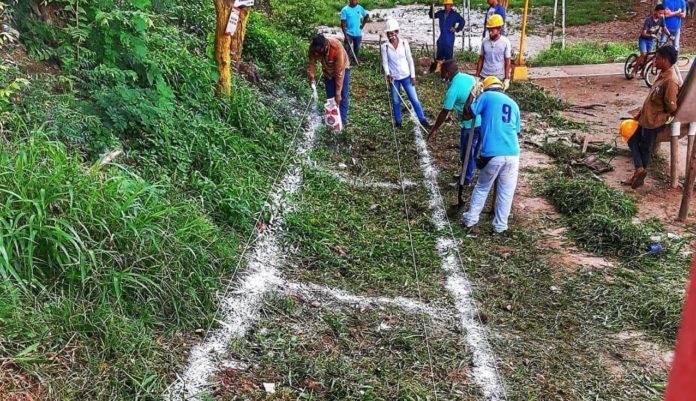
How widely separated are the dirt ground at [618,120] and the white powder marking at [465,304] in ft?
7.57

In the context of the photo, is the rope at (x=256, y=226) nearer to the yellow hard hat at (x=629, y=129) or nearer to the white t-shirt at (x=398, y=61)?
the white t-shirt at (x=398, y=61)

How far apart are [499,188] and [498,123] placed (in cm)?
72

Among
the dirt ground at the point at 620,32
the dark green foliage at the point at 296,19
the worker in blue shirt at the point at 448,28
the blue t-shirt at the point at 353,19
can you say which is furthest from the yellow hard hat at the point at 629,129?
the dirt ground at the point at 620,32

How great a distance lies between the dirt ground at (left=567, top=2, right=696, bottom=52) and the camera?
53.7 feet

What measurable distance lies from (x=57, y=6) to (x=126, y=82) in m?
1.18

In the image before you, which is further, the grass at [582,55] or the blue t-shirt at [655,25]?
the grass at [582,55]

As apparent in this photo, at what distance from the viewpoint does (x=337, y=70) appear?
26.7 feet

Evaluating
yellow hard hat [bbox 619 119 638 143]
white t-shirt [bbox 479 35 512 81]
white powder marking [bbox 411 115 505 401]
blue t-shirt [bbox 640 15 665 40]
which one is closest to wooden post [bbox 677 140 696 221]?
yellow hard hat [bbox 619 119 638 143]

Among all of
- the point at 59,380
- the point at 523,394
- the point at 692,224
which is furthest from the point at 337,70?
the point at 59,380

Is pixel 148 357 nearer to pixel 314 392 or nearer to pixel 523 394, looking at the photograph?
pixel 314 392

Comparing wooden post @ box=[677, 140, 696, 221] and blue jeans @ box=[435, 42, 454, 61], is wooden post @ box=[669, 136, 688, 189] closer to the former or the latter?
wooden post @ box=[677, 140, 696, 221]

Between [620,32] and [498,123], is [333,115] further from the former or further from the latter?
[620,32]

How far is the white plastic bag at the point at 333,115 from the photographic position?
835 centimetres

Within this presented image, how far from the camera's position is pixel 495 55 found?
882 centimetres
